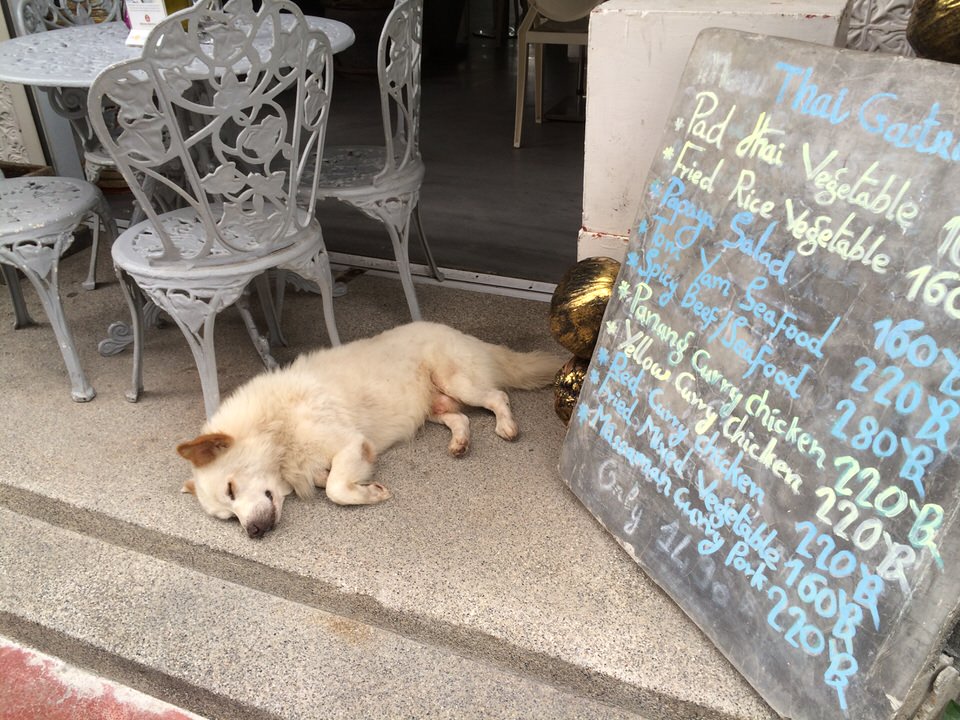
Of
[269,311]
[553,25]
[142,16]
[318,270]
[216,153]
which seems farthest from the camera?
[553,25]

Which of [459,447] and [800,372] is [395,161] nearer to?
[459,447]

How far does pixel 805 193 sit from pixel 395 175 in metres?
1.65

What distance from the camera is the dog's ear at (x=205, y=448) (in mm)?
2020

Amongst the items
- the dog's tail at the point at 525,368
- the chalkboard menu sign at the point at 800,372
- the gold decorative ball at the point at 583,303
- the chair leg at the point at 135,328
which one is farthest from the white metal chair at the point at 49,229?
the chalkboard menu sign at the point at 800,372

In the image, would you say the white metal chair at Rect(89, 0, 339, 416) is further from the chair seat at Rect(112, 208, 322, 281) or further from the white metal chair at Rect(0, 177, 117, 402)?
the white metal chair at Rect(0, 177, 117, 402)

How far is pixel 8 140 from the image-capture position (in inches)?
164

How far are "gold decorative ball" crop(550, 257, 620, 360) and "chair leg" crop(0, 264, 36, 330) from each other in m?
2.38

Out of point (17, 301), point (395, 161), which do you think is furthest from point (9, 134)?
point (395, 161)

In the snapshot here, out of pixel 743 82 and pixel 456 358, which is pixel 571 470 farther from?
pixel 743 82

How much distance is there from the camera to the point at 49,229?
2549mm

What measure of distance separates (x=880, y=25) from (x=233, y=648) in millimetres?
2319

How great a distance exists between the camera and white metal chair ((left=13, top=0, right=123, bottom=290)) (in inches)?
122

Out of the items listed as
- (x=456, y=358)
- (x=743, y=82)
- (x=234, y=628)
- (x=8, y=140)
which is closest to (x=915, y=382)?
(x=743, y=82)

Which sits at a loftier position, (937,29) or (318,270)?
(937,29)
